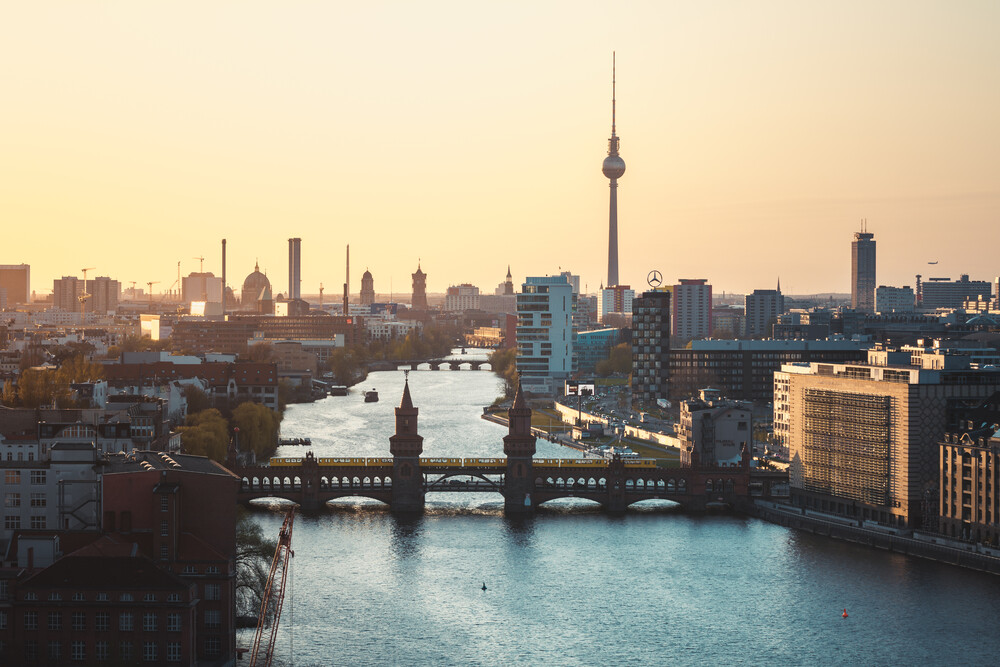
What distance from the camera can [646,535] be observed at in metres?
64.8

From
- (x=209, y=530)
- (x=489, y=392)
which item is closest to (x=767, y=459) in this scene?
(x=209, y=530)

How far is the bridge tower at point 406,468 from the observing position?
71.1 meters

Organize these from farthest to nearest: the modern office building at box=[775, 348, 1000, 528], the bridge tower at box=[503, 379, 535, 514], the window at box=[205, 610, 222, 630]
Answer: the bridge tower at box=[503, 379, 535, 514]
the modern office building at box=[775, 348, 1000, 528]
the window at box=[205, 610, 222, 630]

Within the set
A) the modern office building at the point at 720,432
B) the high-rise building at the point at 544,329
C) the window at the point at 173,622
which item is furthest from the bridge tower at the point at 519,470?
the high-rise building at the point at 544,329

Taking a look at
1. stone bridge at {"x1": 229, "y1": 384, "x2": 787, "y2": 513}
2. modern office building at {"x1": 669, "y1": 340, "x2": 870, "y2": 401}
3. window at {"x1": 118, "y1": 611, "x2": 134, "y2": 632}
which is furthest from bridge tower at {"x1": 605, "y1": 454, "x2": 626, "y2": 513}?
modern office building at {"x1": 669, "y1": 340, "x2": 870, "y2": 401}

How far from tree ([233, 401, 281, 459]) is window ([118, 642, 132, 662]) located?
4712 centimetres

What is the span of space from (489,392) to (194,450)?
74948 millimetres

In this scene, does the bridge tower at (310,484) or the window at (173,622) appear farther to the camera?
the bridge tower at (310,484)

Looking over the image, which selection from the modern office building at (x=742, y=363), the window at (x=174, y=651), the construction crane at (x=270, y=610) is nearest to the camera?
the window at (x=174, y=651)

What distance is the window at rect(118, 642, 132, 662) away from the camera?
38594mm

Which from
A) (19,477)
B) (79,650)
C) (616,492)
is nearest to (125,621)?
(79,650)

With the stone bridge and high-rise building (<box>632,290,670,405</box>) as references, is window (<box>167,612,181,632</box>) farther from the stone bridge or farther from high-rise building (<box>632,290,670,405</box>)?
high-rise building (<box>632,290,670,405</box>)

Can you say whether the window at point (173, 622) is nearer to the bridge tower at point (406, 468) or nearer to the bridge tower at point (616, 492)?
the bridge tower at point (406, 468)

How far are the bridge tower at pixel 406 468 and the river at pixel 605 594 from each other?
0.94 meters
